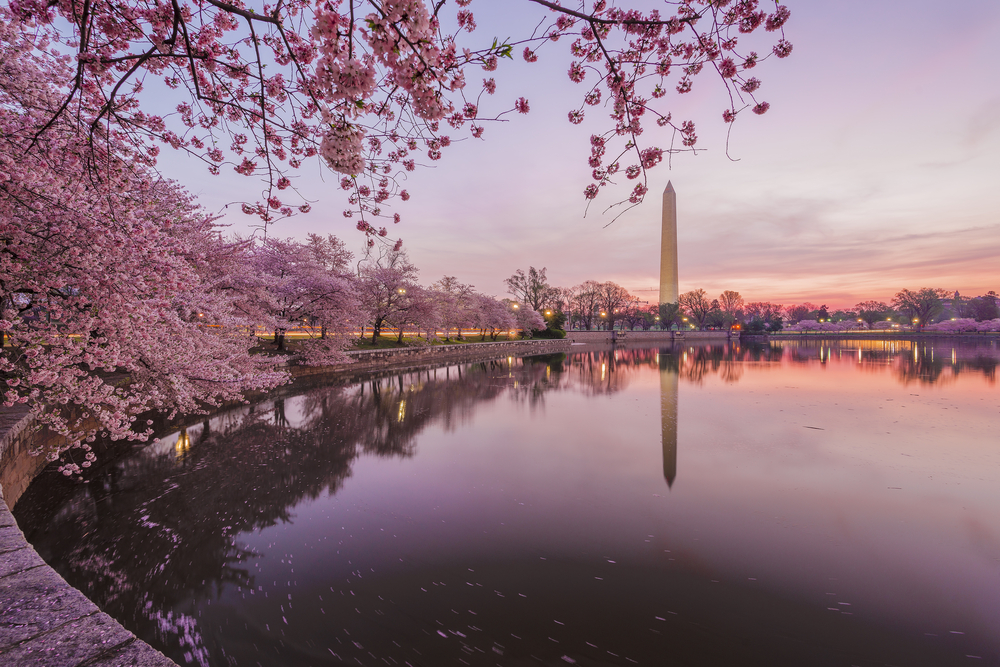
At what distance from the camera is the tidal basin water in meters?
3.78

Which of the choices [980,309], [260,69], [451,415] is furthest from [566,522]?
[980,309]

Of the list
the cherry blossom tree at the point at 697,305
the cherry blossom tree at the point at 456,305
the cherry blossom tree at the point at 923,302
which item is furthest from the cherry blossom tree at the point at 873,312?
the cherry blossom tree at the point at 456,305

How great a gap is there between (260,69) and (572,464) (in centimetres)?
811

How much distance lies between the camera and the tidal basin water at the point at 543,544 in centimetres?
378

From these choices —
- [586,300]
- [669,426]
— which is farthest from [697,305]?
[669,426]

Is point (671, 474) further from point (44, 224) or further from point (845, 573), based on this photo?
point (44, 224)

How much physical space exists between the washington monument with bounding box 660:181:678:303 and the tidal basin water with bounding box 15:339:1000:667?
6666cm

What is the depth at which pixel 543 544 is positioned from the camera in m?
5.43

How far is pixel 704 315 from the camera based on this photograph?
9431cm

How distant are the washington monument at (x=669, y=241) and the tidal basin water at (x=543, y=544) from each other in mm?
66662

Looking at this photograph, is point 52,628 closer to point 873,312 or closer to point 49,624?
point 49,624

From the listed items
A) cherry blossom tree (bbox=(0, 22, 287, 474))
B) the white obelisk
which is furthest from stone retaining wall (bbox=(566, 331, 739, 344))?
cherry blossom tree (bbox=(0, 22, 287, 474))

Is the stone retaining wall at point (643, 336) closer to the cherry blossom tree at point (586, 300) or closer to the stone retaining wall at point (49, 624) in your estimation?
the cherry blossom tree at point (586, 300)

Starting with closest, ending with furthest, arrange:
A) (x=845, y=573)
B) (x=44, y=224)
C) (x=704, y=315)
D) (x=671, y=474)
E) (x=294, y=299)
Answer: (x=845, y=573), (x=44, y=224), (x=671, y=474), (x=294, y=299), (x=704, y=315)
